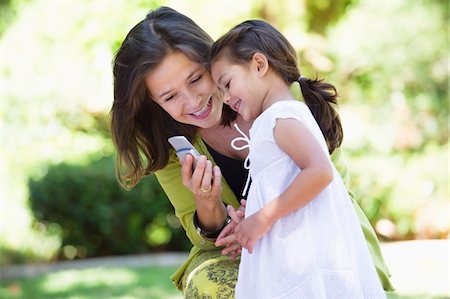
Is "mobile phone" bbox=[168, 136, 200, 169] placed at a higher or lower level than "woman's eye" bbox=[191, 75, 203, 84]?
lower

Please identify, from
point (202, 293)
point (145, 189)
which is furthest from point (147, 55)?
point (145, 189)

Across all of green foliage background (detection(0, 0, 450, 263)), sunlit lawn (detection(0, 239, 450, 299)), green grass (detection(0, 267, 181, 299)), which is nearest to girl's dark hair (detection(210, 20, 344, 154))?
sunlit lawn (detection(0, 239, 450, 299))

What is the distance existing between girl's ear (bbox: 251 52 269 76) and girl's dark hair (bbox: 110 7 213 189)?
0.44m

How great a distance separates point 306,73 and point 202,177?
7339 millimetres

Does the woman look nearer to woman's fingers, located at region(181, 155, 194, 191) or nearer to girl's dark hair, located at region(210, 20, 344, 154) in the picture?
woman's fingers, located at region(181, 155, 194, 191)

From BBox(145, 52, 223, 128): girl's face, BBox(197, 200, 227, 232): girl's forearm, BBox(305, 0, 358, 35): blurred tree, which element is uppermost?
BBox(305, 0, 358, 35): blurred tree

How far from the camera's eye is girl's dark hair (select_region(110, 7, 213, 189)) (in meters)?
3.29

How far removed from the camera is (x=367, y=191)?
28.7 feet

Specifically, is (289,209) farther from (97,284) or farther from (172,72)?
(97,284)

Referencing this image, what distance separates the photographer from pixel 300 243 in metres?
2.71

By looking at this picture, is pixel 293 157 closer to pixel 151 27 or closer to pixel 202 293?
pixel 202 293

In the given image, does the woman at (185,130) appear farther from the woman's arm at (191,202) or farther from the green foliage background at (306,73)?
the green foliage background at (306,73)

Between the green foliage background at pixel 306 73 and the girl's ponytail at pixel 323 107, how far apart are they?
18.4 ft

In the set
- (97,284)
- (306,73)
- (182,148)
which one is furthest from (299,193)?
(306,73)
